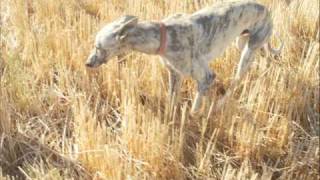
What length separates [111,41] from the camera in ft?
7.97

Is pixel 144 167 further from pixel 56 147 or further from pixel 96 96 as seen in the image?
pixel 96 96

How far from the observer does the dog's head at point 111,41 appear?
2426 mm

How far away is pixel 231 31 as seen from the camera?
2.88 meters

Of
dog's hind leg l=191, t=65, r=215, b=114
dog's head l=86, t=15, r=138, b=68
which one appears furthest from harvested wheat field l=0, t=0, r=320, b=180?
dog's head l=86, t=15, r=138, b=68

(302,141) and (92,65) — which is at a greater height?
(92,65)

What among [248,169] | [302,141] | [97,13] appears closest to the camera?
[248,169]

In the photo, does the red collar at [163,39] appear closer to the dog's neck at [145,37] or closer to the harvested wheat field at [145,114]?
the dog's neck at [145,37]

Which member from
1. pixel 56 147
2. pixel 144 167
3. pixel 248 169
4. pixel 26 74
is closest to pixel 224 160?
pixel 248 169

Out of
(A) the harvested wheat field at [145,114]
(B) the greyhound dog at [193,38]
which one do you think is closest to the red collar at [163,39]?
(B) the greyhound dog at [193,38]

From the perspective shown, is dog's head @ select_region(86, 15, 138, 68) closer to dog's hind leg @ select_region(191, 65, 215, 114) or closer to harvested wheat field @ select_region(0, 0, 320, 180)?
harvested wheat field @ select_region(0, 0, 320, 180)

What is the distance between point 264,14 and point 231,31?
24cm

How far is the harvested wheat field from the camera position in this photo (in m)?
2.51

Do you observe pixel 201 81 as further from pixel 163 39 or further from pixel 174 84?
pixel 163 39

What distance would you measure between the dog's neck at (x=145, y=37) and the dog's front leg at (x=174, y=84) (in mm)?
340
